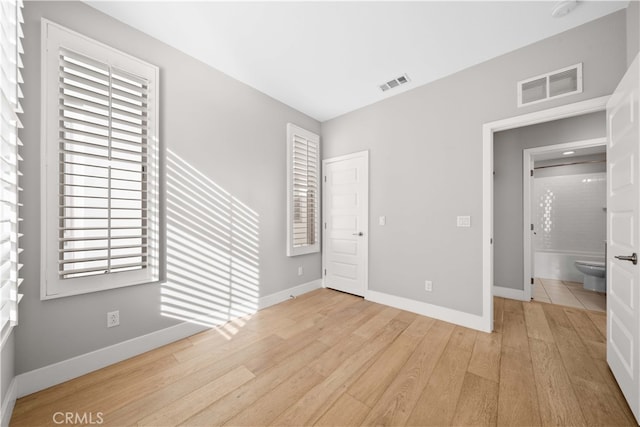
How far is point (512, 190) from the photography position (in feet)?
11.4

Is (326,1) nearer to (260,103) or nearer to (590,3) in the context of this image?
(260,103)

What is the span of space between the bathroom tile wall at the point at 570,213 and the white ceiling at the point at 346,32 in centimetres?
386

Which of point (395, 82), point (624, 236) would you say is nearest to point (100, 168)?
point (395, 82)

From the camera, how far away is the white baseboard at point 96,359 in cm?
158

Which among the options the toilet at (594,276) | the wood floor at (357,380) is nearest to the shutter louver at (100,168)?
the wood floor at (357,380)

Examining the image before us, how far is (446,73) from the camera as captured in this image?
2.69 m

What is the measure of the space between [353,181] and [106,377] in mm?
3289

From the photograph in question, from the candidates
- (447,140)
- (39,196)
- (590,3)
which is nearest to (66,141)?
(39,196)

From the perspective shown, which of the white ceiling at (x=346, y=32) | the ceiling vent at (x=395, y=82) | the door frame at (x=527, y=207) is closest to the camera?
the white ceiling at (x=346, y=32)

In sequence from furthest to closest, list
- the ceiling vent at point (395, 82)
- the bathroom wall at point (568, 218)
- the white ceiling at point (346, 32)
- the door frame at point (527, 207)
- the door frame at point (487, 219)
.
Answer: the bathroom wall at point (568, 218), the door frame at point (527, 207), the ceiling vent at point (395, 82), the door frame at point (487, 219), the white ceiling at point (346, 32)

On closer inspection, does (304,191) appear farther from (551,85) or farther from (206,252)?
(551,85)

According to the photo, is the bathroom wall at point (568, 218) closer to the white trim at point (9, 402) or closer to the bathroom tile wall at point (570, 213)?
the bathroom tile wall at point (570, 213)

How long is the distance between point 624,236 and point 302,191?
3116mm

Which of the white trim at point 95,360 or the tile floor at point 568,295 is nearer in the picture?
the white trim at point 95,360
